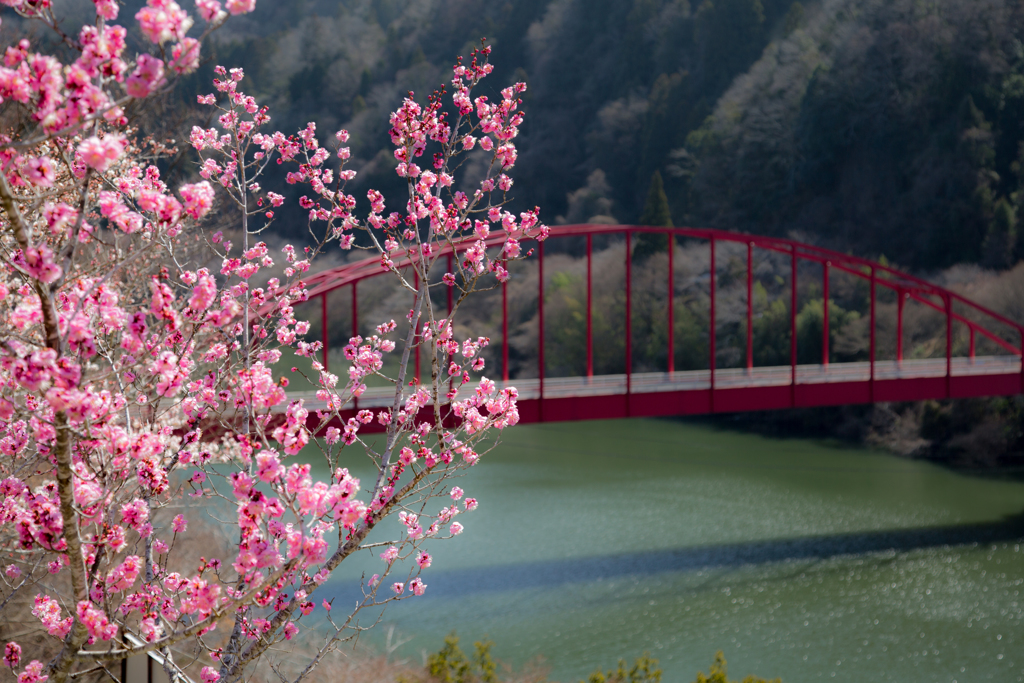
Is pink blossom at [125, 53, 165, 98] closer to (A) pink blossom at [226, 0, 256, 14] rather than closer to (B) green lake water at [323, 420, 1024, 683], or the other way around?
(A) pink blossom at [226, 0, 256, 14]

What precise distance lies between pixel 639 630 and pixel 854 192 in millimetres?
20105

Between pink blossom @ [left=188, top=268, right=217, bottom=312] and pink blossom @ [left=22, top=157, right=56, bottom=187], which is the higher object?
pink blossom @ [left=22, top=157, right=56, bottom=187]

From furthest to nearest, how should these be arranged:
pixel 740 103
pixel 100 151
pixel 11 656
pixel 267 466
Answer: pixel 740 103 < pixel 11 656 < pixel 267 466 < pixel 100 151

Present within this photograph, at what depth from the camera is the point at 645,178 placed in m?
32.6

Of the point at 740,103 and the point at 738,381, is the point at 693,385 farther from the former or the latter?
the point at 740,103

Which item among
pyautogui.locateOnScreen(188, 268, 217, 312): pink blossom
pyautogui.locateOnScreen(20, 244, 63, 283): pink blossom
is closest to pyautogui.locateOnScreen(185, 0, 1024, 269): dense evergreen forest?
pyautogui.locateOnScreen(188, 268, 217, 312): pink blossom

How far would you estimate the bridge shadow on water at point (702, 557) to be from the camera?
11555 millimetres

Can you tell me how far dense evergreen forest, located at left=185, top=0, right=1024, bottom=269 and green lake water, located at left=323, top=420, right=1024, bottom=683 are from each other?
10267 millimetres

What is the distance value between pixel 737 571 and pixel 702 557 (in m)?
0.60

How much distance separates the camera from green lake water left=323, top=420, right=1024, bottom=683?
31.2 ft

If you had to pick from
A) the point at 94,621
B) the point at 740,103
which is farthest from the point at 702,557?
the point at 740,103

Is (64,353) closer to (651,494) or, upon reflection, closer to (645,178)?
(651,494)

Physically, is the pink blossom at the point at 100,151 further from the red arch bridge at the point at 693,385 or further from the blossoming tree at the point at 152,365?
→ the red arch bridge at the point at 693,385

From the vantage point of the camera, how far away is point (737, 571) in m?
12.1
